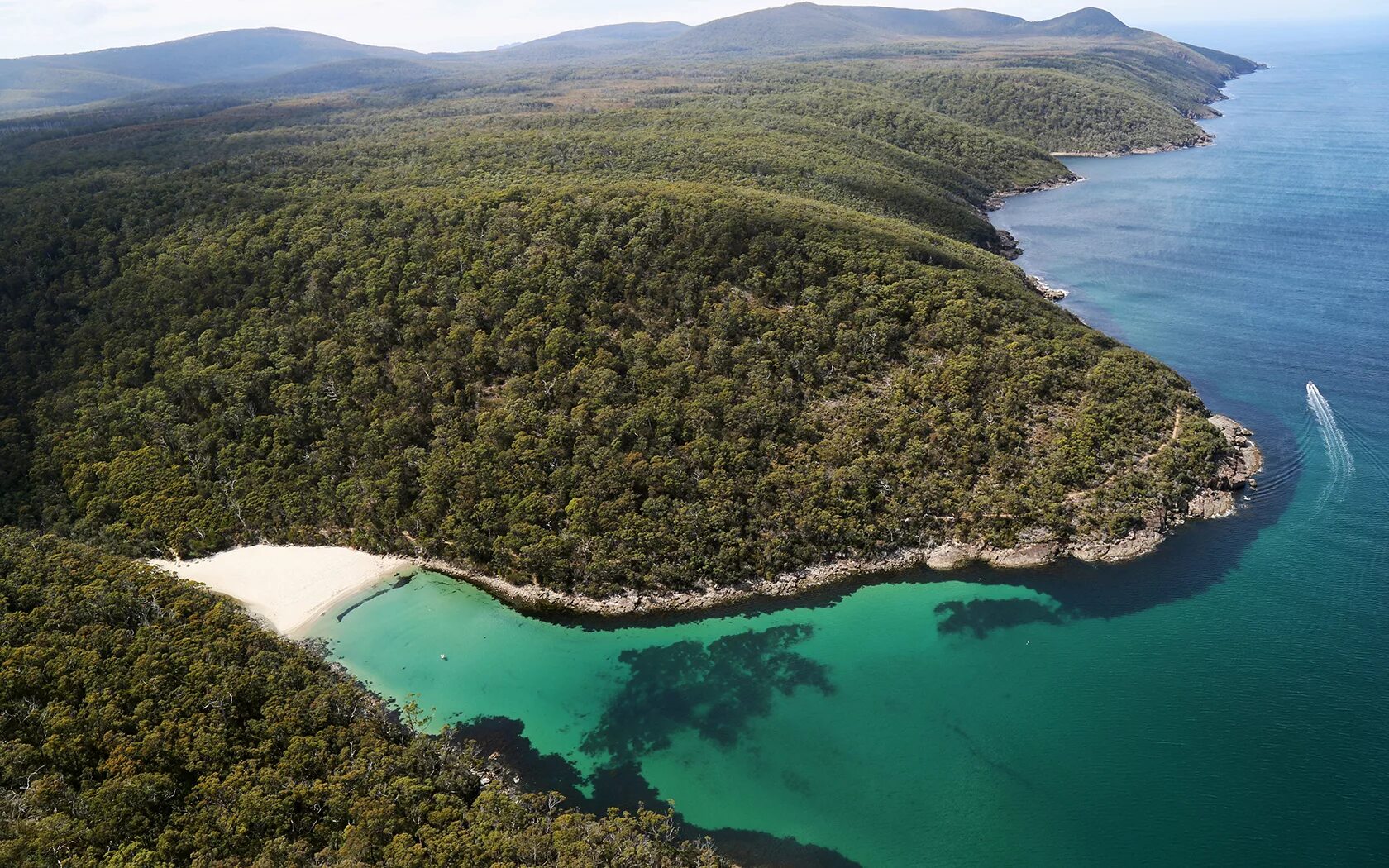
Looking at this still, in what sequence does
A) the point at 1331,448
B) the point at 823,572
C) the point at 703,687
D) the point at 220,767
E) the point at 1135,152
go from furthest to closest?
the point at 1135,152 < the point at 1331,448 < the point at 823,572 < the point at 703,687 < the point at 220,767

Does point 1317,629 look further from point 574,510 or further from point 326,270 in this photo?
point 326,270

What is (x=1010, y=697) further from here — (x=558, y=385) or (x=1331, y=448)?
(x=1331, y=448)

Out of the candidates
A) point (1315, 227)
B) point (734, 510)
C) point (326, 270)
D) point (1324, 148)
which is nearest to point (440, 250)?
point (326, 270)

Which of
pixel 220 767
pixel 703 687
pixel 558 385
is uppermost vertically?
pixel 558 385

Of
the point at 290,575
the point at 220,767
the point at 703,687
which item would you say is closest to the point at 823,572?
the point at 703,687

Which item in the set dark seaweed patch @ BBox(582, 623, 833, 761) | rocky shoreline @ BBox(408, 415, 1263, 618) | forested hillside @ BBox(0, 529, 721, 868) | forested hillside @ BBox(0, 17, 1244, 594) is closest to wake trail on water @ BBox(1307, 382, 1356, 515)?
forested hillside @ BBox(0, 17, 1244, 594)

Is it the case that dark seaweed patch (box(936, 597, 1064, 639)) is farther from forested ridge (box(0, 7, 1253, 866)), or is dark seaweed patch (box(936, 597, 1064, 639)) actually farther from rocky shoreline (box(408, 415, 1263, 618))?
forested ridge (box(0, 7, 1253, 866))

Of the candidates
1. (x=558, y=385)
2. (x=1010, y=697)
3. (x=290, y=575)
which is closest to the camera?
(x=1010, y=697)
